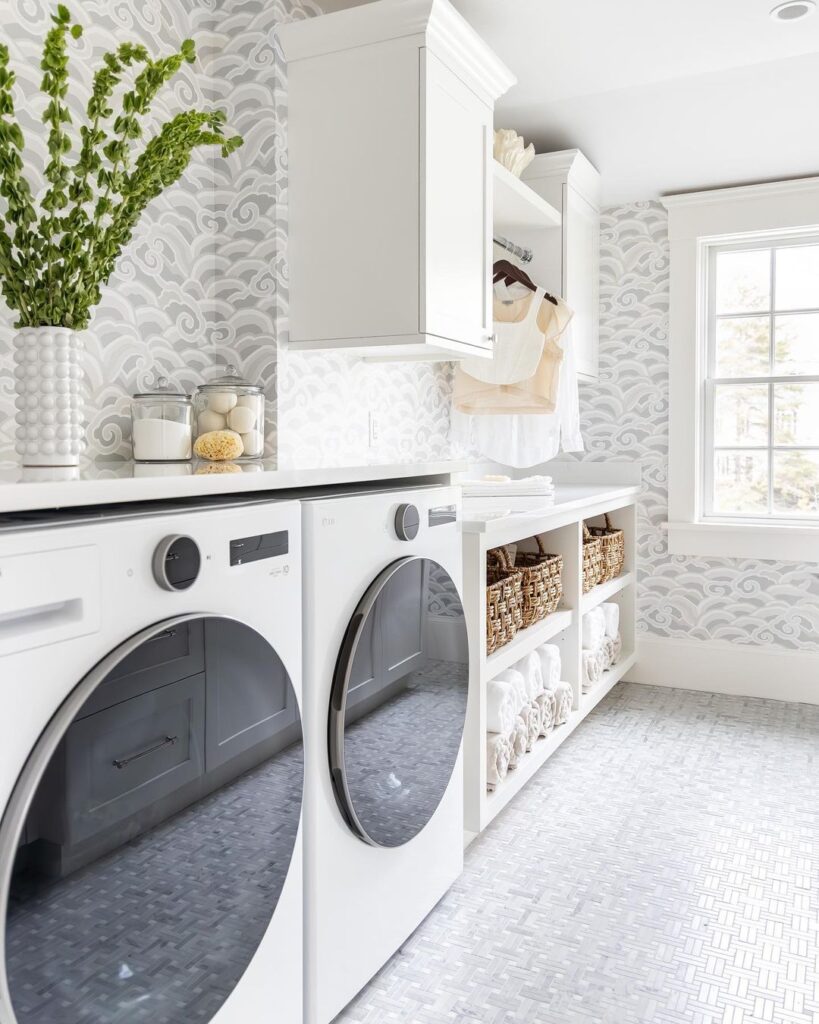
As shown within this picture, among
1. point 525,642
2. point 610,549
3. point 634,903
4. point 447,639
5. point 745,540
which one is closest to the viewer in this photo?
point 447,639

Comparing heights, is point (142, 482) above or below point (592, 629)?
above

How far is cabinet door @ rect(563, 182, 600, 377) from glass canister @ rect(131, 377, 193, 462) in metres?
2.04

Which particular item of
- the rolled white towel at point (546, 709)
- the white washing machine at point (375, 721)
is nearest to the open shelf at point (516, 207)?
the white washing machine at point (375, 721)

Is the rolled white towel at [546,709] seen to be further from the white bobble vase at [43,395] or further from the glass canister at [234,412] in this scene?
the white bobble vase at [43,395]

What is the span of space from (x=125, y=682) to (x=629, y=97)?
2.90 m

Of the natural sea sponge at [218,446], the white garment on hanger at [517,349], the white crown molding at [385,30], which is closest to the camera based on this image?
the natural sea sponge at [218,446]

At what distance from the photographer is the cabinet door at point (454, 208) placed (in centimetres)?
210

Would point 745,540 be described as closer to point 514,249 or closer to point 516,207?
point 514,249

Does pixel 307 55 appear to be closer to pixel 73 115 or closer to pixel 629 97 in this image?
pixel 73 115

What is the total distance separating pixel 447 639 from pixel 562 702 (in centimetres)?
115

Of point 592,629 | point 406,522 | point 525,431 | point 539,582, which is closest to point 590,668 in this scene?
point 592,629

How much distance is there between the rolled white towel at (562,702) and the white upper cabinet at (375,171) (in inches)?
51.2

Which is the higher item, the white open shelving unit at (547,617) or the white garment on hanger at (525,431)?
the white garment on hanger at (525,431)

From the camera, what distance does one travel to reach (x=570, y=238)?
11.2ft
